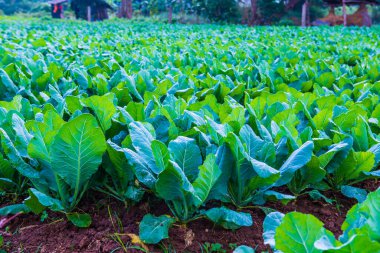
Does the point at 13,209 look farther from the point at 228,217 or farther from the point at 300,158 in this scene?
the point at 300,158

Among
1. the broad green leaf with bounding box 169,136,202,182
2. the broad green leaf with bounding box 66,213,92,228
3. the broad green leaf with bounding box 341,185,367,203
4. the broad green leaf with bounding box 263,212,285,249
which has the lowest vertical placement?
the broad green leaf with bounding box 66,213,92,228

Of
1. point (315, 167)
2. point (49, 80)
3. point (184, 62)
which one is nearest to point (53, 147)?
point (315, 167)

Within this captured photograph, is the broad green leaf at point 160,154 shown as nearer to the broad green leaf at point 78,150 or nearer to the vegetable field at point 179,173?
the vegetable field at point 179,173

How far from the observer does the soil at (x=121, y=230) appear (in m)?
1.81

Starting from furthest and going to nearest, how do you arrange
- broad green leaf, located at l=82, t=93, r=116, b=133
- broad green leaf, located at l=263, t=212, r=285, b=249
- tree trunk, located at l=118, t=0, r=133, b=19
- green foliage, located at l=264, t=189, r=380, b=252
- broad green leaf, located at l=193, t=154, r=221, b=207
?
tree trunk, located at l=118, t=0, r=133, b=19 → broad green leaf, located at l=82, t=93, r=116, b=133 → broad green leaf, located at l=193, t=154, r=221, b=207 → broad green leaf, located at l=263, t=212, r=285, b=249 → green foliage, located at l=264, t=189, r=380, b=252

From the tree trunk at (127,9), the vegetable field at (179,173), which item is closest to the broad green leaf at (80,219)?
the vegetable field at (179,173)

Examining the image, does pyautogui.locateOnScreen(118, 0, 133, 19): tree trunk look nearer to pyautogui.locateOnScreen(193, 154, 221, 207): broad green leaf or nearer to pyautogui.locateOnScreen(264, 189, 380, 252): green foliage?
pyautogui.locateOnScreen(193, 154, 221, 207): broad green leaf

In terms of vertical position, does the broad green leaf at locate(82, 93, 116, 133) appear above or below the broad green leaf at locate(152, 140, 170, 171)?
above

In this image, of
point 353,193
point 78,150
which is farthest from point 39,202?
point 353,193

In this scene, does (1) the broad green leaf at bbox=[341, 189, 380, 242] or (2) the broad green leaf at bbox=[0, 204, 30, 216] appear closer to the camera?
(1) the broad green leaf at bbox=[341, 189, 380, 242]

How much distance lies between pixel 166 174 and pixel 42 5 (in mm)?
66007

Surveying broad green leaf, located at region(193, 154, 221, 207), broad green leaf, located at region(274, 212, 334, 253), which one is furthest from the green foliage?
broad green leaf, located at region(193, 154, 221, 207)

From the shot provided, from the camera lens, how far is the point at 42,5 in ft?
201

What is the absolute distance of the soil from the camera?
1808 millimetres
